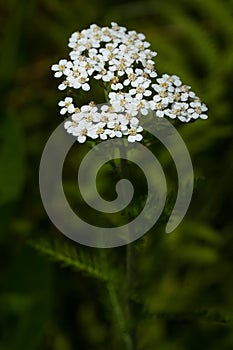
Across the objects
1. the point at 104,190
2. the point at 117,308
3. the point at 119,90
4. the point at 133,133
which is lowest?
the point at 117,308

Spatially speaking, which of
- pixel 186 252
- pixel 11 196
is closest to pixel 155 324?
pixel 186 252

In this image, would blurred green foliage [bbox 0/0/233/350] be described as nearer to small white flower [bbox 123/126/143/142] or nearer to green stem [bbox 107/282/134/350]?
green stem [bbox 107/282/134/350]

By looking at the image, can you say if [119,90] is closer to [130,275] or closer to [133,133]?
[133,133]

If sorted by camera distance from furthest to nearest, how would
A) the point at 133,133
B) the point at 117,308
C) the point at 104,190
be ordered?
the point at 104,190 < the point at 117,308 < the point at 133,133

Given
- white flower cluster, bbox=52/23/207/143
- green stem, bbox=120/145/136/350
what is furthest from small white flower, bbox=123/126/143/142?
green stem, bbox=120/145/136/350

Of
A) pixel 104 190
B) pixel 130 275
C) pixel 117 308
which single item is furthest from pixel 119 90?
pixel 104 190

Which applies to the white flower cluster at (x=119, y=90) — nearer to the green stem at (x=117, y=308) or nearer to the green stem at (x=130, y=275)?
the green stem at (x=130, y=275)
